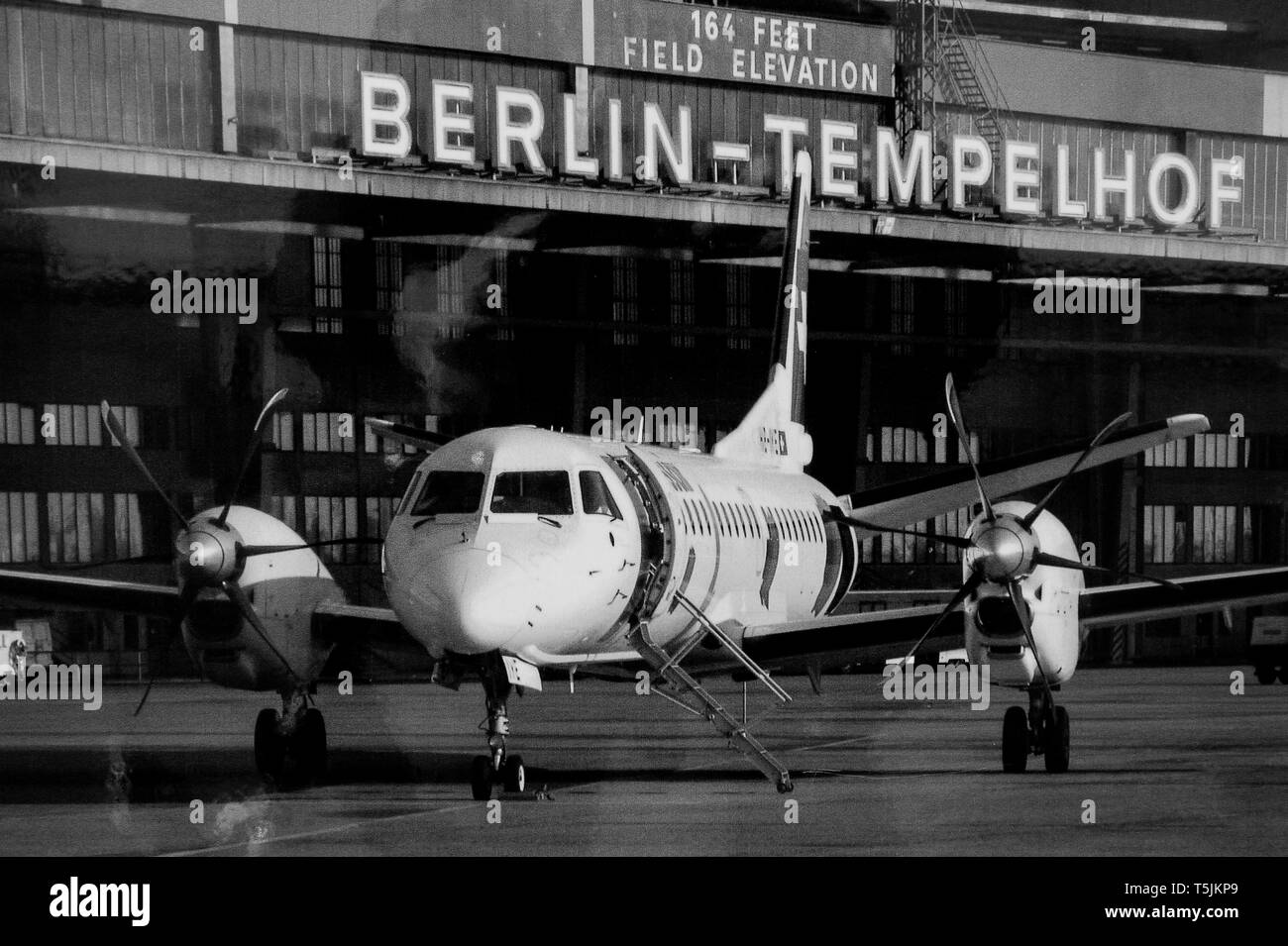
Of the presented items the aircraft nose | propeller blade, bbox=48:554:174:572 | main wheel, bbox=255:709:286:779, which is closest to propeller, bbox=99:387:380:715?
main wheel, bbox=255:709:286:779

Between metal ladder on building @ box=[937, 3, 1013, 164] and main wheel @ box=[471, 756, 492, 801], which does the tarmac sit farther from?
metal ladder on building @ box=[937, 3, 1013, 164]

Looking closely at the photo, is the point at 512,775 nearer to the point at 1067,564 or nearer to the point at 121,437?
the point at 121,437

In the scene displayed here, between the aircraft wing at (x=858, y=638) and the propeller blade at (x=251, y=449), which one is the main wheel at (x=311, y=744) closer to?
the propeller blade at (x=251, y=449)

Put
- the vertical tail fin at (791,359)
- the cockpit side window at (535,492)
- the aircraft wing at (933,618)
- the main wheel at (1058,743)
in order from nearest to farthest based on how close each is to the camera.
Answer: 1. the cockpit side window at (535,492)
2. the aircraft wing at (933,618)
3. the main wheel at (1058,743)
4. the vertical tail fin at (791,359)

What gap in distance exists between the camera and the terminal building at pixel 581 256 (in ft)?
57.5

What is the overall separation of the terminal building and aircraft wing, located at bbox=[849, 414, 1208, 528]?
88 cm

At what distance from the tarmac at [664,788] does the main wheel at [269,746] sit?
208 mm

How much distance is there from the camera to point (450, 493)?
1562 centimetres

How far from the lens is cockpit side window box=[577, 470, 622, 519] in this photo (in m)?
16.2

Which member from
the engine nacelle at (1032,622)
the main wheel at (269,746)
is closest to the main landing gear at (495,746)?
the main wheel at (269,746)

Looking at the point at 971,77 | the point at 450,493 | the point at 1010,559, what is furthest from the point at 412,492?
the point at 971,77

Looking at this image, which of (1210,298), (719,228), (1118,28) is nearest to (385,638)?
(1118,28)

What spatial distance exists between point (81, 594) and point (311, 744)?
9.25 ft

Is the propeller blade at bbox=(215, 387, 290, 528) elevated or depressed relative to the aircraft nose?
elevated
